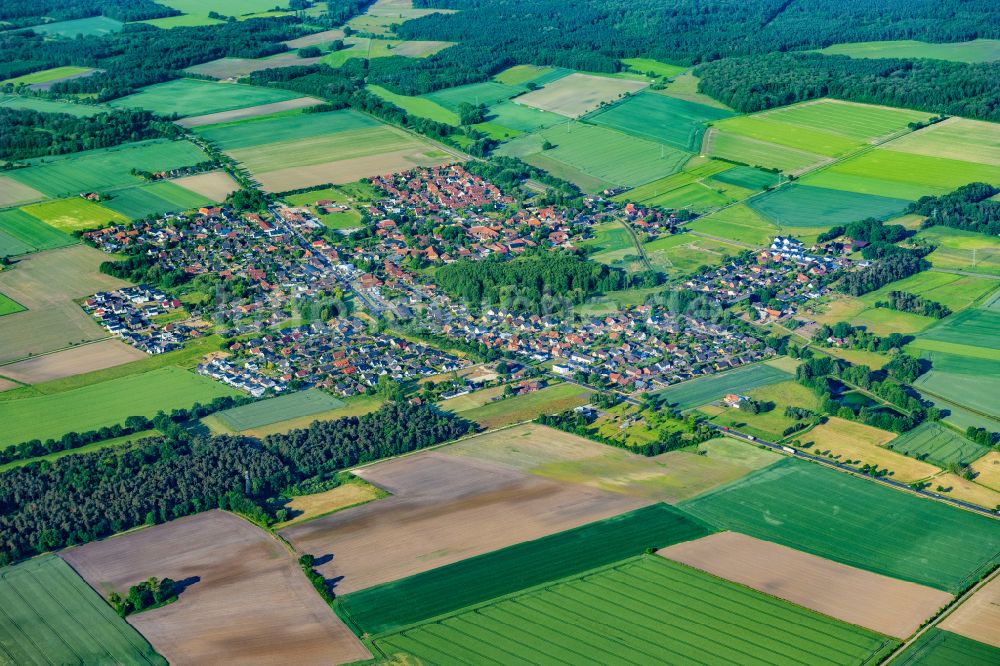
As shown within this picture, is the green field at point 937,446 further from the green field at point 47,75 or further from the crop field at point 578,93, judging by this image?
the green field at point 47,75

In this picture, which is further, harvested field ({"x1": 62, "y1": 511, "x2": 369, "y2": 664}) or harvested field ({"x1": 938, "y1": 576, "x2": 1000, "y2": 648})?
harvested field ({"x1": 938, "y1": 576, "x2": 1000, "y2": 648})

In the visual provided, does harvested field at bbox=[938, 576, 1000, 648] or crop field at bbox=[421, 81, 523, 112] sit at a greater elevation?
crop field at bbox=[421, 81, 523, 112]

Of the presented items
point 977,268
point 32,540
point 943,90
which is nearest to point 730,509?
point 32,540

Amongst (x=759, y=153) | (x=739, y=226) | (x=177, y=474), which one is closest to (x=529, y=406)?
(x=177, y=474)

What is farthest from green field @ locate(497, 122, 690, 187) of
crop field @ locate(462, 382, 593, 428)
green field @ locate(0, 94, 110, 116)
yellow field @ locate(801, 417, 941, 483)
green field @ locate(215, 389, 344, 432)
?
green field @ locate(215, 389, 344, 432)

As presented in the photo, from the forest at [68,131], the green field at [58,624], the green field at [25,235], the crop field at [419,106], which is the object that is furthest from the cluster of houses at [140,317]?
the crop field at [419,106]

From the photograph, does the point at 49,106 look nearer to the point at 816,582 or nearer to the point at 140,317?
the point at 140,317

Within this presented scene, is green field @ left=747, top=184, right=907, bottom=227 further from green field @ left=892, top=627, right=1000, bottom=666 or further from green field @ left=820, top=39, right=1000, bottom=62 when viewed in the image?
green field @ left=892, top=627, right=1000, bottom=666
